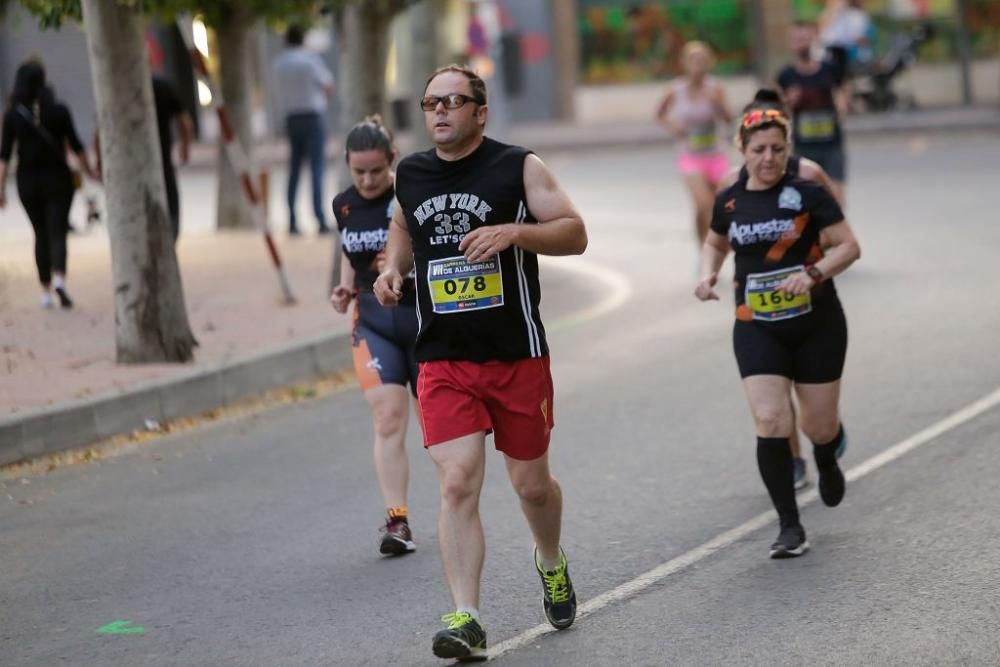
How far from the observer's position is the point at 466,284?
602 centimetres

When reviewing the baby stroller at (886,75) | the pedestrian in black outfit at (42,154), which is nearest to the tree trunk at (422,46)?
the pedestrian in black outfit at (42,154)

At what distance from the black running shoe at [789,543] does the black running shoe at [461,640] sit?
1.65 meters

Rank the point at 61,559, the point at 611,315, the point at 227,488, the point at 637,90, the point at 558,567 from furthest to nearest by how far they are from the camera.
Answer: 1. the point at 637,90
2. the point at 611,315
3. the point at 227,488
4. the point at 61,559
5. the point at 558,567

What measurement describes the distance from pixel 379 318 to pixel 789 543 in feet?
6.44

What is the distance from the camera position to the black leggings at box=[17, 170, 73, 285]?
14297 millimetres

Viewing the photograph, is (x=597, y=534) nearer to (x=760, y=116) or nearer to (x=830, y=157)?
(x=760, y=116)

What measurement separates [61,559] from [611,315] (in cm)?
690

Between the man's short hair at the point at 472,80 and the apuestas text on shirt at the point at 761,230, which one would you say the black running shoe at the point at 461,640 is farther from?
the apuestas text on shirt at the point at 761,230

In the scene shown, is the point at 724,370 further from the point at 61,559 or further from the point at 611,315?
the point at 61,559

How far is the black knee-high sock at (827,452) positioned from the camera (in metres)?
7.66

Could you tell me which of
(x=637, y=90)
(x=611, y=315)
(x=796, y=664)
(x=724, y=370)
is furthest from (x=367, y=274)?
(x=637, y=90)

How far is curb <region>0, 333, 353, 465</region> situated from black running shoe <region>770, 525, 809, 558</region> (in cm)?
445

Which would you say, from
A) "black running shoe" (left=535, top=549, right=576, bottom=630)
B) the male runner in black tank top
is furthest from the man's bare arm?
"black running shoe" (left=535, top=549, right=576, bottom=630)

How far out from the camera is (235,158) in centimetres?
1436
